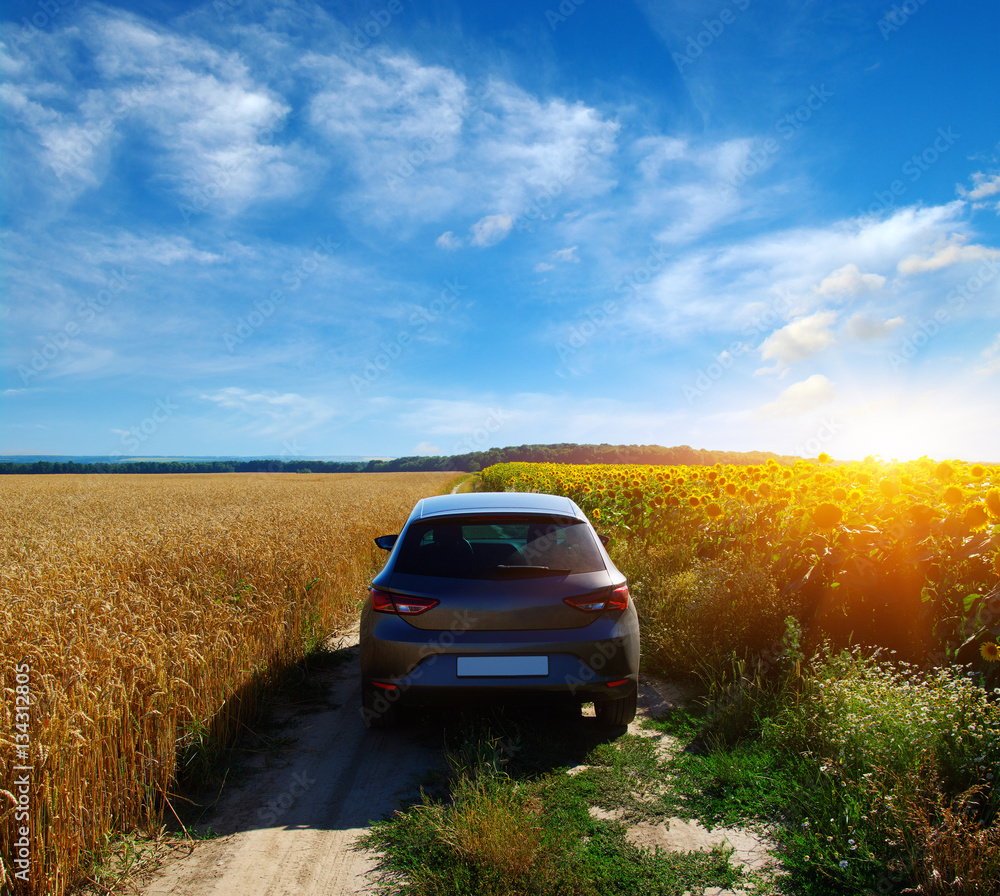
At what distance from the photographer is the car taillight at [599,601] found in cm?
364

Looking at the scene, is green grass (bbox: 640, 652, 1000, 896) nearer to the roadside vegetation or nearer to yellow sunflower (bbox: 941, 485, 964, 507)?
the roadside vegetation

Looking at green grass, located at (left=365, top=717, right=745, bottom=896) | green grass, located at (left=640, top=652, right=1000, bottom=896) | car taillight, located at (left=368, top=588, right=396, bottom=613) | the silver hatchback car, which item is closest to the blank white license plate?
the silver hatchback car

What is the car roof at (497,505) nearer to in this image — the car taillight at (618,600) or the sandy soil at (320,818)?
the car taillight at (618,600)

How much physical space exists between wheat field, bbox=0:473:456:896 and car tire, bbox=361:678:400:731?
0.92 m

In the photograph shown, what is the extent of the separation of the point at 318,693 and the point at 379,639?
67.4 inches

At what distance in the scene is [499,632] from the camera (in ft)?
11.7

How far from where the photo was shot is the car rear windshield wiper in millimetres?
3725

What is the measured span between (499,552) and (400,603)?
0.78 meters

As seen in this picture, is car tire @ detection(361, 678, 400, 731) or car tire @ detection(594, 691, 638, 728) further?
car tire @ detection(594, 691, 638, 728)

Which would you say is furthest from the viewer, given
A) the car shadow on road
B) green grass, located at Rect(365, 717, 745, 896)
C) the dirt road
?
the car shadow on road

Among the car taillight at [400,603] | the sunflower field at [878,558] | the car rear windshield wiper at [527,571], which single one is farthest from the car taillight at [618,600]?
the sunflower field at [878,558]

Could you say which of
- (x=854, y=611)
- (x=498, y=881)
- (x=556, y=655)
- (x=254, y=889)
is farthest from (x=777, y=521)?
(x=254, y=889)

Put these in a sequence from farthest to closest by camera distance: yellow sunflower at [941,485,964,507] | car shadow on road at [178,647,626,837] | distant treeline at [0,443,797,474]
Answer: distant treeline at [0,443,797,474]
yellow sunflower at [941,485,964,507]
car shadow on road at [178,647,626,837]

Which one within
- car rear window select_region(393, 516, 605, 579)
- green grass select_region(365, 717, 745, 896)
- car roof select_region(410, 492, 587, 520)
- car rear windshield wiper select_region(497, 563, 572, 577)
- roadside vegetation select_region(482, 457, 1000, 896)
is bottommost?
green grass select_region(365, 717, 745, 896)
